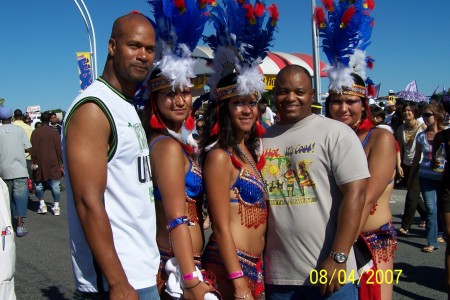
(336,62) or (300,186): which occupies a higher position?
(336,62)

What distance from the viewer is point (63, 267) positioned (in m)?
5.66

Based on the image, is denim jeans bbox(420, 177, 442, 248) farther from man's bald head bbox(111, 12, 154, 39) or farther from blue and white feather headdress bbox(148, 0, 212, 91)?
man's bald head bbox(111, 12, 154, 39)

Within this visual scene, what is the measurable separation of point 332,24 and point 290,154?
3.73 feet

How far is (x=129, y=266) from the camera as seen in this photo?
190 cm

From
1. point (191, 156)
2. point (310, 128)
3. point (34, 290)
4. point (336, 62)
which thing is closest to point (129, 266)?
point (191, 156)

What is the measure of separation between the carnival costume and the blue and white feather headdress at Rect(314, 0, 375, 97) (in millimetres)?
937

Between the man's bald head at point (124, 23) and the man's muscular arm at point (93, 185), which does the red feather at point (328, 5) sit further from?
the man's muscular arm at point (93, 185)

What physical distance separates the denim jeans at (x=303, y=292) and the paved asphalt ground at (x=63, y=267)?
2.39 meters

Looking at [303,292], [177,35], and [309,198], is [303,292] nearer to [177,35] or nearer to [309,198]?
[309,198]

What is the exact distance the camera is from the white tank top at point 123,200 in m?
1.82

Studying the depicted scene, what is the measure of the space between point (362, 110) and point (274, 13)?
969 millimetres

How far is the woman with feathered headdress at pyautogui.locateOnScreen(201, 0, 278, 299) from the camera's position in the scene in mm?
2469

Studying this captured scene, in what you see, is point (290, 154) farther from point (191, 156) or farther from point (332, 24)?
point (332, 24)

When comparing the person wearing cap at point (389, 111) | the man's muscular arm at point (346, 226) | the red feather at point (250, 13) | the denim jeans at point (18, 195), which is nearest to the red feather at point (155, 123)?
the red feather at point (250, 13)
